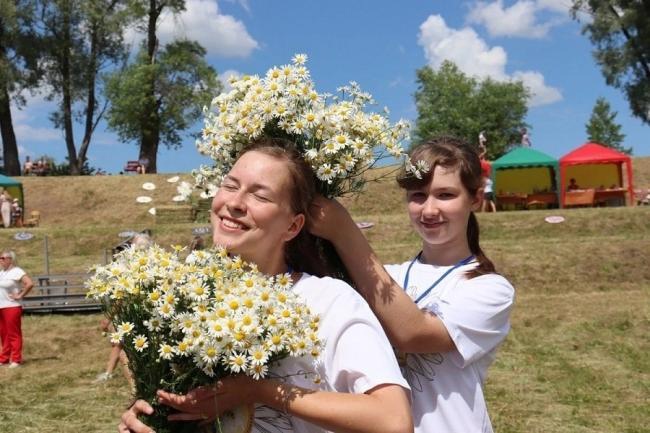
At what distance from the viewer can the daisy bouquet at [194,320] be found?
1590 millimetres

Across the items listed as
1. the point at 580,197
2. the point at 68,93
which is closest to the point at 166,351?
the point at 580,197

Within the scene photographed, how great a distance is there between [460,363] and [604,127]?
65415 mm

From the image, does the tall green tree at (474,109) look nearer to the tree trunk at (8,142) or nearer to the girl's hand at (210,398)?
the tree trunk at (8,142)

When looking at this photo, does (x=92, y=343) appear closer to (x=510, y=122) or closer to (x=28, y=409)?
(x=28, y=409)

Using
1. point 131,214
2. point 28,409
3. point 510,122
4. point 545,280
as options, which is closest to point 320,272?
point 28,409

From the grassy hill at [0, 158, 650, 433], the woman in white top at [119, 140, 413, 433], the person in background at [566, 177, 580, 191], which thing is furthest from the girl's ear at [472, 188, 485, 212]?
the person in background at [566, 177, 580, 191]

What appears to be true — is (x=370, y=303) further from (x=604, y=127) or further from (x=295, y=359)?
(x=604, y=127)

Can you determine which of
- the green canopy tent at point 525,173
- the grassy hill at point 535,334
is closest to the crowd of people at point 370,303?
the grassy hill at point 535,334

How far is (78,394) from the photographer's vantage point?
26.6 ft

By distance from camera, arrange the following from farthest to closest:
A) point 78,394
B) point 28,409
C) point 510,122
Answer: point 510,122 < point 78,394 < point 28,409

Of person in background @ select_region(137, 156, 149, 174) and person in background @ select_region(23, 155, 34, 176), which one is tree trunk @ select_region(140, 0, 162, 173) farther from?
person in background @ select_region(23, 155, 34, 176)

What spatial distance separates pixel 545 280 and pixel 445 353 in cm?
1322

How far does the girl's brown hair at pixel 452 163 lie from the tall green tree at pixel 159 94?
37.5 meters

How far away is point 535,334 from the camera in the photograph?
10.8 m
